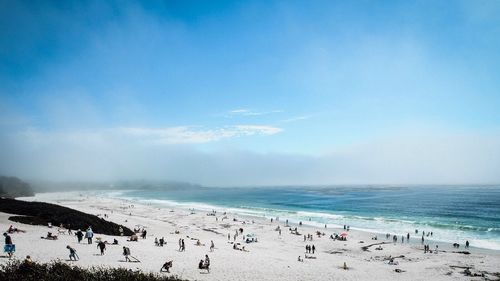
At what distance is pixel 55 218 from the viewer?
38.0 metres

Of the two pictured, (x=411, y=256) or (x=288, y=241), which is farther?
(x=288, y=241)

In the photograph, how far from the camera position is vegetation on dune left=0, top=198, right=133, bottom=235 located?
36.3 metres

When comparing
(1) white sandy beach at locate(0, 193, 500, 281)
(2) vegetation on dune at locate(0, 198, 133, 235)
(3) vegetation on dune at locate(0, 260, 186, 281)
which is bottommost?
(1) white sandy beach at locate(0, 193, 500, 281)

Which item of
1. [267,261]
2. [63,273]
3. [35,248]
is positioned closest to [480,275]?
[267,261]

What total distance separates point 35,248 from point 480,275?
3419 cm

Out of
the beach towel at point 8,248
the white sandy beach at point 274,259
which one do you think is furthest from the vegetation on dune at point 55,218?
the beach towel at point 8,248

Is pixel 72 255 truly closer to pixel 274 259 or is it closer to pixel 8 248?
pixel 8 248

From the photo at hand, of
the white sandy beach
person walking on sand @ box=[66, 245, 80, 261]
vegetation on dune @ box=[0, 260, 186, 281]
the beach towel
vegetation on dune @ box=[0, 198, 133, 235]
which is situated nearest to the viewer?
vegetation on dune @ box=[0, 260, 186, 281]

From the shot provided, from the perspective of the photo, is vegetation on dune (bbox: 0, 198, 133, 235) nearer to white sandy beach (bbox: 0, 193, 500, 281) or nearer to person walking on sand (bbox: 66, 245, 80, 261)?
white sandy beach (bbox: 0, 193, 500, 281)

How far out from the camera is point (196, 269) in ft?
74.7

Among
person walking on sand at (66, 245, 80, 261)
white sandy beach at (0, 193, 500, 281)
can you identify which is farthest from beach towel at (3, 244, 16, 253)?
person walking on sand at (66, 245, 80, 261)

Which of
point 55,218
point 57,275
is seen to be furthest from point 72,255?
point 55,218

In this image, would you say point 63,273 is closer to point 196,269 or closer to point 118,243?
point 196,269

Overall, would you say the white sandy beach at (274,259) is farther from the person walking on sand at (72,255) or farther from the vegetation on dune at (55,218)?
the vegetation on dune at (55,218)
